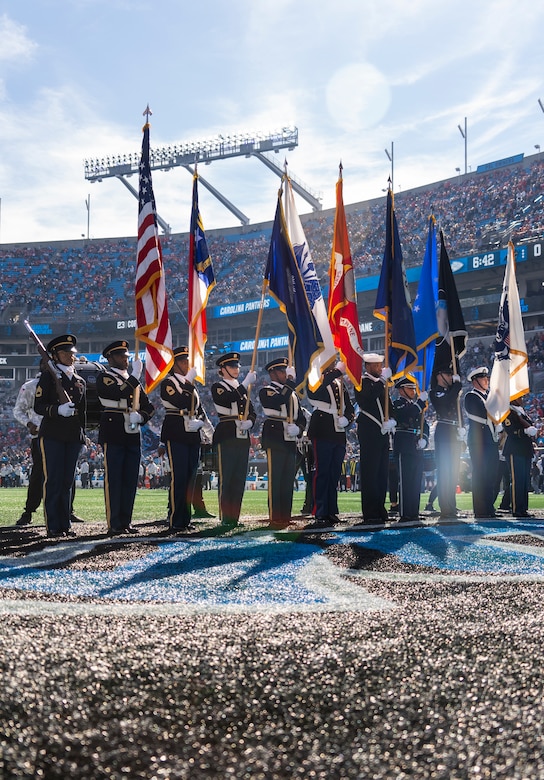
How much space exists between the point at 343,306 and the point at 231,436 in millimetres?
2058

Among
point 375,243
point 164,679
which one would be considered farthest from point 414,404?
point 375,243

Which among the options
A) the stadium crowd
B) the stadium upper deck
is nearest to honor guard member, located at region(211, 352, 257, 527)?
the stadium upper deck

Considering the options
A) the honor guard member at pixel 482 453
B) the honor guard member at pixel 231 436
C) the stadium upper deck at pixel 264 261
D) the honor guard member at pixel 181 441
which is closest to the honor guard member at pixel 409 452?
the honor guard member at pixel 482 453

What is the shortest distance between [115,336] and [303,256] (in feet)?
126

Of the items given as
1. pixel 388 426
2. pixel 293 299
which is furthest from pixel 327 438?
pixel 293 299

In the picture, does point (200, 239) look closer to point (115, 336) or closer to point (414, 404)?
point (414, 404)

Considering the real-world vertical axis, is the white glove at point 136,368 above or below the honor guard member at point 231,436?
above

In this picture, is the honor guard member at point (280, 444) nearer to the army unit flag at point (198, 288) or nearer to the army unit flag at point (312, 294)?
the army unit flag at point (312, 294)

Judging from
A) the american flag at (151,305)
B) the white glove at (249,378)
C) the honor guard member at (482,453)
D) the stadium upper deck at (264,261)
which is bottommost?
the honor guard member at (482,453)

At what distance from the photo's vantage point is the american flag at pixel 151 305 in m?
7.54

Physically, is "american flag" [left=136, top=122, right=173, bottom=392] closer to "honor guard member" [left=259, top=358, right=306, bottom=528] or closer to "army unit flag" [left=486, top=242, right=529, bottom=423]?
"honor guard member" [left=259, top=358, right=306, bottom=528]

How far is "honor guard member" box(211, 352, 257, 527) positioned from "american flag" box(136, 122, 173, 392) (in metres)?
0.65

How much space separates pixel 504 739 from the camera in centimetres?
166

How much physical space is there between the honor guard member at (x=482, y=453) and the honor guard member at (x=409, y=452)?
2.57 ft
